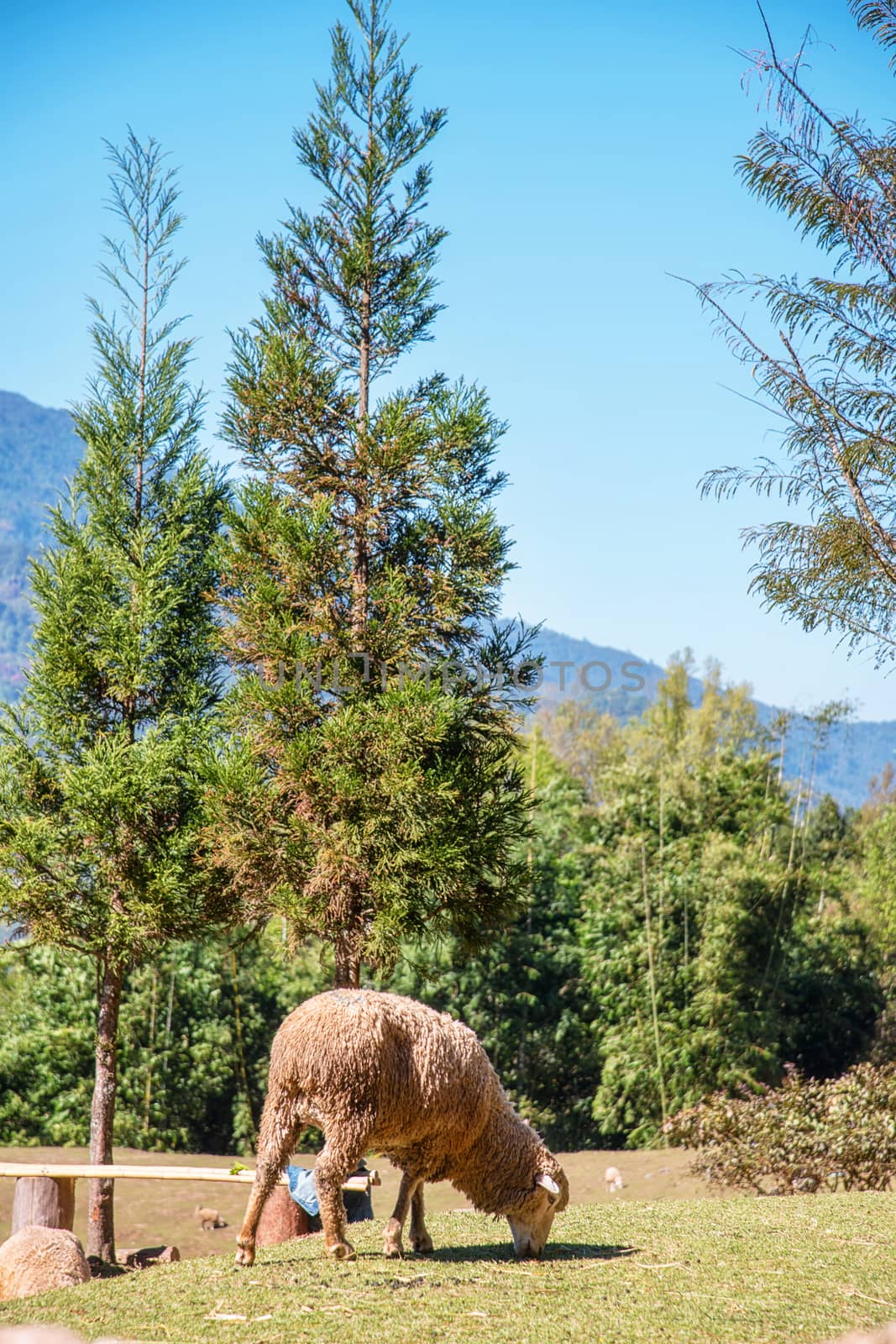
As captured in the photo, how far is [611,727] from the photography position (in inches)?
1972

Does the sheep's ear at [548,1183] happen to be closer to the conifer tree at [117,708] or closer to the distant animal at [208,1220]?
the conifer tree at [117,708]

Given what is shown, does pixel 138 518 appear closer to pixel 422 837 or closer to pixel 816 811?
pixel 422 837

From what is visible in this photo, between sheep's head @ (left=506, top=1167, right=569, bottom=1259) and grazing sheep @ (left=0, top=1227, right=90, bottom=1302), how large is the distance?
256 centimetres

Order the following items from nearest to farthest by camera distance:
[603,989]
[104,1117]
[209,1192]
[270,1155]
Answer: [270,1155], [104,1117], [209,1192], [603,989]

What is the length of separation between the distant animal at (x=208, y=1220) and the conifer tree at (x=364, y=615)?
4638 millimetres

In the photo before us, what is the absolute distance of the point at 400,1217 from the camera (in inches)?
253

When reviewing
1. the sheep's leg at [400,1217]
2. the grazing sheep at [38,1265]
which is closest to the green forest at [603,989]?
the grazing sheep at [38,1265]

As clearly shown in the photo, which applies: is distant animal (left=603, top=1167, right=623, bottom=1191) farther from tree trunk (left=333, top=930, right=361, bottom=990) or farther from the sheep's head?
the sheep's head

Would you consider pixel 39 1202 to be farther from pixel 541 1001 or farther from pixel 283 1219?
pixel 541 1001

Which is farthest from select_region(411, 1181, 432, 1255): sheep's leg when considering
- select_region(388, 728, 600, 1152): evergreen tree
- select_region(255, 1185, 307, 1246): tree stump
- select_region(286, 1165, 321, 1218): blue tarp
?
select_region(388, 728, 600, 1152): evergreen tree

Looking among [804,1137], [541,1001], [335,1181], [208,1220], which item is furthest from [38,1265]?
[541,1001]

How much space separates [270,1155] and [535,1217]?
4.93ft

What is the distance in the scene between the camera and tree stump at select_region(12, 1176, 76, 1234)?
7.79 meters

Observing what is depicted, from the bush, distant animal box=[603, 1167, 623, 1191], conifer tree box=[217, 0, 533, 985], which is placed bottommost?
distant animal box=[603, 1167, 623, 1191]
